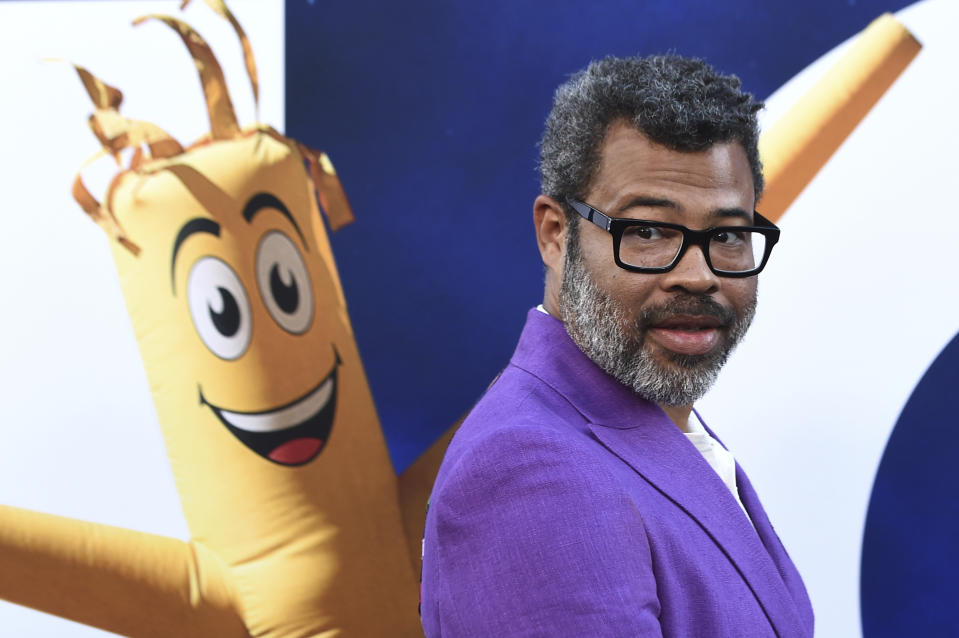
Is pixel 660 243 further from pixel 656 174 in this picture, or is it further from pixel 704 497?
pixel 704 497

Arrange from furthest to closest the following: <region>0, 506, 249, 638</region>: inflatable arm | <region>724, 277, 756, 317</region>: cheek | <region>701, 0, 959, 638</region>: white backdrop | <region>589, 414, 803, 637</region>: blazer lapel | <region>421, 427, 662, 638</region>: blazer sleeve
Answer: <region>701, 0, 959, 638</region>: white backdrop → <region>0, 506, 249, 638</region>: inflatable arm → <region>724, 277, 756, 317</region>: cheek → <region>589, 414, 803, 637</region>: blazer lapel → <region>421, 427, 662, 638</region>: blazer sleeve

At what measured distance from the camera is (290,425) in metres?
1.48

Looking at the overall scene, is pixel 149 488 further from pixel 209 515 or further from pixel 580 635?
pixel 580 635

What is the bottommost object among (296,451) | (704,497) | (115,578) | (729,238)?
(115,578)

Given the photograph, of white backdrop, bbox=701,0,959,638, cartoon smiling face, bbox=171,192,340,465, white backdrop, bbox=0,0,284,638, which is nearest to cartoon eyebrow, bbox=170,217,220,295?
cartoon smiling face, bbox=171,192,340,465

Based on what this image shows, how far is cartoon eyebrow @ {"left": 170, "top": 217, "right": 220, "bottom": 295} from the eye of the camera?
143 cm

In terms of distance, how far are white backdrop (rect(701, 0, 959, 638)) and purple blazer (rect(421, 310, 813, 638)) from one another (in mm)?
883

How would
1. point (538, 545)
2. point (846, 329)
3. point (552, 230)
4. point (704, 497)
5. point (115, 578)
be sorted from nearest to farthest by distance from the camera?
point (538, 545), point (704, 497), point (552, 230), point (115, 578), point (846, 329)

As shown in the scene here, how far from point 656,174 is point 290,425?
810 millimetres

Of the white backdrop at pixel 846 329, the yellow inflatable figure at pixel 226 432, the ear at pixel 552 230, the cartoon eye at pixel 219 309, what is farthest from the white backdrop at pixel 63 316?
the white backdrop at pixel 846 329

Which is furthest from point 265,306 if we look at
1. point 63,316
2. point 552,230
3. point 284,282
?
point 552,230

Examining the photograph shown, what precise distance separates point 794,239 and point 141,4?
1277mm

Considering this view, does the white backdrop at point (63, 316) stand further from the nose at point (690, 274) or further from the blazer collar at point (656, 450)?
the nose at point (690, 274)

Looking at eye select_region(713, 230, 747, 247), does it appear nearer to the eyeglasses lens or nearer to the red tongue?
the eyeglasses lens
